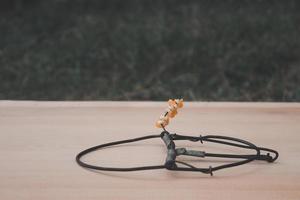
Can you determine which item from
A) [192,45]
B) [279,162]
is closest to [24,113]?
[279,162]

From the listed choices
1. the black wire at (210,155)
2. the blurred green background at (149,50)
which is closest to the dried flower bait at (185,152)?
the black wire at (210,155)

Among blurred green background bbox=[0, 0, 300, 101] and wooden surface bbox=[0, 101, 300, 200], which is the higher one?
blurred green background bbox=[0, 0, 300, 101]

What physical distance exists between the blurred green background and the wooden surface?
0.84 m

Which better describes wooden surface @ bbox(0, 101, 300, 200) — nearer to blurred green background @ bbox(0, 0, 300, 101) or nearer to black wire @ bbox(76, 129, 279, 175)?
black wire @ bbox(76, 129, 279, 175)

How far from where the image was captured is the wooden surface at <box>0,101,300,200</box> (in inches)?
22.1

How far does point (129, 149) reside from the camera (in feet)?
2.31

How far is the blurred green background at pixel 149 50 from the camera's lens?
1.82 meters

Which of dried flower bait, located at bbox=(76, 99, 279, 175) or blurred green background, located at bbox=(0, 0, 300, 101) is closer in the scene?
dried flower bait, located at bbox=(76, 99, 279, 175)

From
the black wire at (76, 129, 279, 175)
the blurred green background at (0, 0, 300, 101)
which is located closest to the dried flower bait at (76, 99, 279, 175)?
the black wire at (76, 129, 279, 175)

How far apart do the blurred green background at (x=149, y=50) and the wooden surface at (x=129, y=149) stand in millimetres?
837

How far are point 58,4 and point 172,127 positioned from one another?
181cm

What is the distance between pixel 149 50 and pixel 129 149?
1.37 meters

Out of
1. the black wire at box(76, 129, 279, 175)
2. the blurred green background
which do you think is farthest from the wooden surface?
the blurred green background

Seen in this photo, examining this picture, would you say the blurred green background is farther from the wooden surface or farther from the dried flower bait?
the dried flower bait
